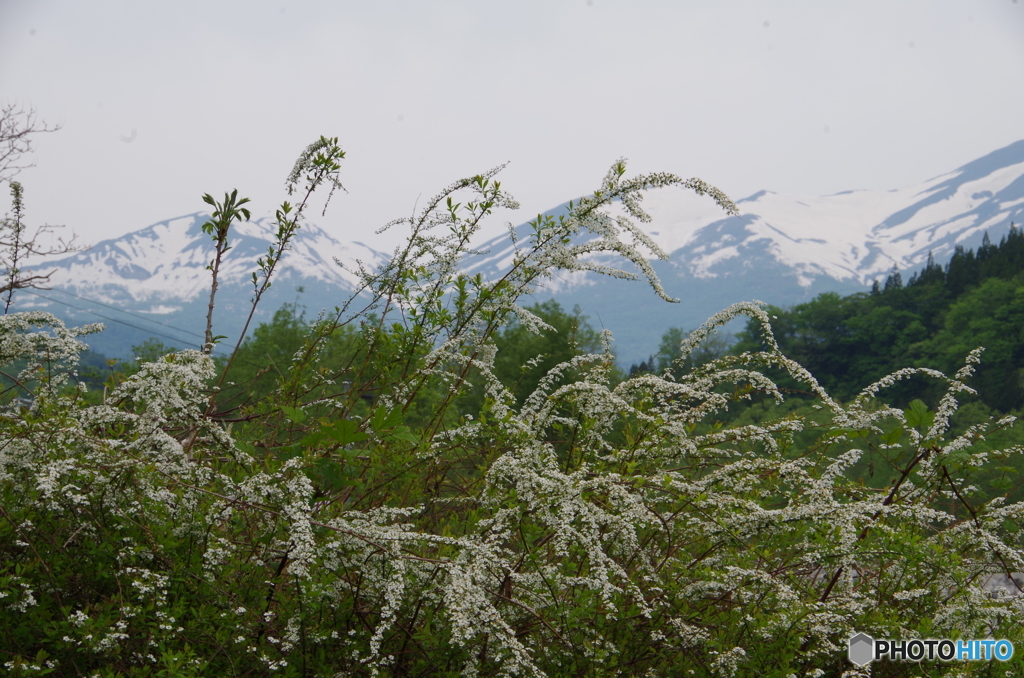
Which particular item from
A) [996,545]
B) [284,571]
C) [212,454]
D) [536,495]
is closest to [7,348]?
[212,454]

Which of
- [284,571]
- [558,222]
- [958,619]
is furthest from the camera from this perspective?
[558,222]

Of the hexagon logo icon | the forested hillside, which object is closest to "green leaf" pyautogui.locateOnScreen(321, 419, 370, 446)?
the hexagon logo icon

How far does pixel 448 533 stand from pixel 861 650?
1.98 meters

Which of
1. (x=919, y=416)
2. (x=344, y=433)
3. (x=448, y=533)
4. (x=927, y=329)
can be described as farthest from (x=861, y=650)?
(x=927, y=329)

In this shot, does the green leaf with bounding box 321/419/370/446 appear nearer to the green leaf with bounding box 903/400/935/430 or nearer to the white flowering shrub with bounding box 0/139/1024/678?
the white flowering shrub with bounding box 0/139/1024/678

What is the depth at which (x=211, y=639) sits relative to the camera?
264cm

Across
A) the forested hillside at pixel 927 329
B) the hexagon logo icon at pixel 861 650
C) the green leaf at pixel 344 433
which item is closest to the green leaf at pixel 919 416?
the hexagon logo icon at pixel 861 650

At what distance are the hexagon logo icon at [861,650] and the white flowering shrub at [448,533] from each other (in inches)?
3.7

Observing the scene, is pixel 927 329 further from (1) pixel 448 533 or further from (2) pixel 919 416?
(1) pixel 448 533

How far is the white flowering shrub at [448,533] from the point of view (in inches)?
103

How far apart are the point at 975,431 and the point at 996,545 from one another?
79cm

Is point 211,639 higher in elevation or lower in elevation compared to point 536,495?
lower

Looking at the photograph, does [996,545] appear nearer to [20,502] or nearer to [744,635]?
[744,635]

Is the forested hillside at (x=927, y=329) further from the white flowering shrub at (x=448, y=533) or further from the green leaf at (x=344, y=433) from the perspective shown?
the green leaf at (x=344, y=433)
